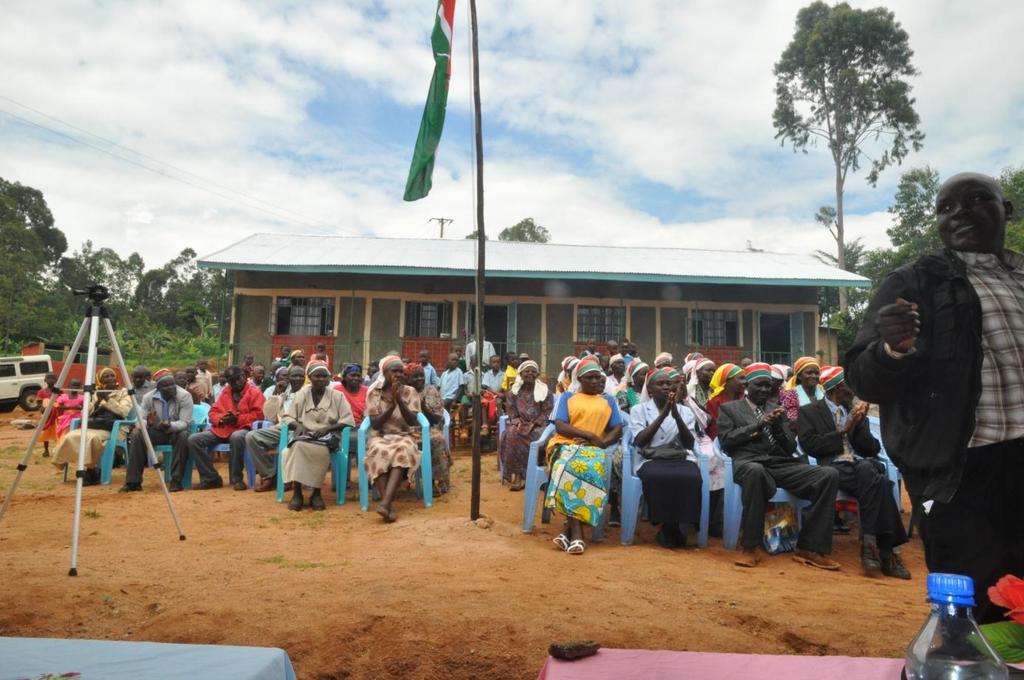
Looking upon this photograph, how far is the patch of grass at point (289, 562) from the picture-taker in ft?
13.7

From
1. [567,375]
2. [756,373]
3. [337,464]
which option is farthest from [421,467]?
[756,373]

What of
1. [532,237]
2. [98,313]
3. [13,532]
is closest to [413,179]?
[98,313]

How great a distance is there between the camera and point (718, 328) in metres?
15.9

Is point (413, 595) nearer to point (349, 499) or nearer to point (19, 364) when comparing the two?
point (349, 499)

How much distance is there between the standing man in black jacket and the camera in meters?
1.77

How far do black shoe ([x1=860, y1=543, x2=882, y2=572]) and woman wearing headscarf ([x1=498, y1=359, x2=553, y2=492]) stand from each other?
3514 mm

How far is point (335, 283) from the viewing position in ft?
50.0

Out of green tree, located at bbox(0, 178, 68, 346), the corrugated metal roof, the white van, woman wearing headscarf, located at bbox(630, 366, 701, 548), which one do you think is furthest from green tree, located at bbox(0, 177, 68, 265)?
woman wearing headscarf, located at bbox(630, 366, 701, 548)

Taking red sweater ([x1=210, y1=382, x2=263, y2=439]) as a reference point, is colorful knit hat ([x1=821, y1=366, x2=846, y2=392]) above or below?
above

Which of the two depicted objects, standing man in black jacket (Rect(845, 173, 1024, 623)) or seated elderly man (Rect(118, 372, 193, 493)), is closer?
standing man in black jacket (Rect(845, 173, 1024, 623))

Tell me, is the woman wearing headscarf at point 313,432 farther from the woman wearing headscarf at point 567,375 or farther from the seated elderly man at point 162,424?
the woman wearing headscarf at point 567,375

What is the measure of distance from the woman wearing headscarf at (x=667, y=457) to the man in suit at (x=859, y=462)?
96cm

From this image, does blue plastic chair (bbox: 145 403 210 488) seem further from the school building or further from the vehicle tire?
the vehicle tire

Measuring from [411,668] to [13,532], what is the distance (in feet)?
14.2
